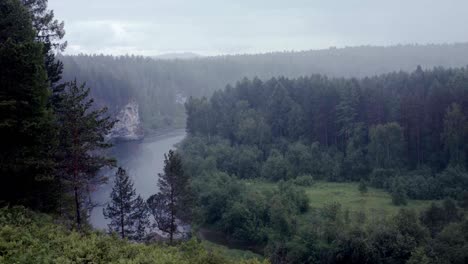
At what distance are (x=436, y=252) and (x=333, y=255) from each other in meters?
6.78

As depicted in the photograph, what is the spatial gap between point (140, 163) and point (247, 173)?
20.9 metres

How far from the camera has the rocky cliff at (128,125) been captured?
10600 centimetres

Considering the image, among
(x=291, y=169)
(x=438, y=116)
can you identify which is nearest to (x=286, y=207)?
(x=291, y=169)

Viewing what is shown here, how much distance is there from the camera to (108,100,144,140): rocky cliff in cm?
10600

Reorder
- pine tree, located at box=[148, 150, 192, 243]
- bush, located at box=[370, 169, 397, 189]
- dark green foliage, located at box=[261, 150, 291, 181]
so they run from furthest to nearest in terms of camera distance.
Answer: dark green foliage, located at box=[261, 150, 291, 181] < bush, located at box=[370, 169, 397, 189] < pine tree, located at box=[148, 150, 192, 243]

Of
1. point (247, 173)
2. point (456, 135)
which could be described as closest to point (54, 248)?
point (456, 135)

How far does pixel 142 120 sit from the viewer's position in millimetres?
129250

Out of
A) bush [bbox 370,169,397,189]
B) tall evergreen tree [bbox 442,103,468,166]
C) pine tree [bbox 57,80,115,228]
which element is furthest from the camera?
bush [bbox 370,169,397,189]

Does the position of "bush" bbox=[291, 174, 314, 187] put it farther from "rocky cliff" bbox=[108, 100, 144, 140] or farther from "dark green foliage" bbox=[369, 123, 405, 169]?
"rocky cliff" bbox=[108, 100, 144, 140]

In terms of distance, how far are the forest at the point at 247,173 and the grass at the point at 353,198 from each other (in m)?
0.23

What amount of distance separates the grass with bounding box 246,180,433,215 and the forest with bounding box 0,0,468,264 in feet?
0.77

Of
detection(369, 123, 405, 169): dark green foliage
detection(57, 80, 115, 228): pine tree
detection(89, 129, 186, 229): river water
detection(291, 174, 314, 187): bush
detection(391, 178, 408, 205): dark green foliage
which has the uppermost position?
detection(57, 80, 115, 228): pine tree

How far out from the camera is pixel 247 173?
64375 mm

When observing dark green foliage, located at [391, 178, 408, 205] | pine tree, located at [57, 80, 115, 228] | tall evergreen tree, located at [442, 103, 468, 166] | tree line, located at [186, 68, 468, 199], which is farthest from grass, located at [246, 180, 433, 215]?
pine tree, located at [57, 80, 115, 228]
